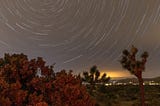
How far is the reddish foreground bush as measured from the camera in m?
14.7

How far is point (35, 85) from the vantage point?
51.3 feet

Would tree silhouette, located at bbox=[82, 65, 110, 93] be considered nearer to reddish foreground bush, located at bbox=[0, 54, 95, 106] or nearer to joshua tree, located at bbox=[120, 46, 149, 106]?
joshua tree, located at bbox=[120, 46, 149, 106]

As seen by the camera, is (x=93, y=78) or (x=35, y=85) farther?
(x=93, y=78)

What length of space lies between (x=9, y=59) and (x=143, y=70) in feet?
91.2

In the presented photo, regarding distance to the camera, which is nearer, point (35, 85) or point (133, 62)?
point (35, 85)

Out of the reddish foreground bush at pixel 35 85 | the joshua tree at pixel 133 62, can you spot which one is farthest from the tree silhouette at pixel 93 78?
the reddish foreground bush at pixel 35 85

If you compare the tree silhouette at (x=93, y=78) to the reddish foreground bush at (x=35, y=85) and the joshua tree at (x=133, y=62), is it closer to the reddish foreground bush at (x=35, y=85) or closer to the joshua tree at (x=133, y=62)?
the joshua tree at (x=133, y=62)

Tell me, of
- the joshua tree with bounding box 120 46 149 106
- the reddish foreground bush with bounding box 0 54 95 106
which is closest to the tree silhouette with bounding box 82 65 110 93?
the joshua tree with bounding box 120 46 149 106

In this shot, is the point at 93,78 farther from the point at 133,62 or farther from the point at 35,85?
the point at 35,85

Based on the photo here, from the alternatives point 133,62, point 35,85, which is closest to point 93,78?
point 133,62

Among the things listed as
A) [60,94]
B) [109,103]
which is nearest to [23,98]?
[60,94]

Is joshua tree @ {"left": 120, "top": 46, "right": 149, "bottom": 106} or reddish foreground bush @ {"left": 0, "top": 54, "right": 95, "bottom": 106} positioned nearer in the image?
reddish foreground bush @ {"left": 0, "top": 54, "right": 95, "bottom": 106}

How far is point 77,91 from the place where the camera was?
15453 mm

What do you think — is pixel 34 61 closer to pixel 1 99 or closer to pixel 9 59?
pixel 9 59
